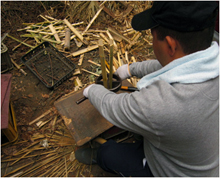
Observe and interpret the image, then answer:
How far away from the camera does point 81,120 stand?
2.14m

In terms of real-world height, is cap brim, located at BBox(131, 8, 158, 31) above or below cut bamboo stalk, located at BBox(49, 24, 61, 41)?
below

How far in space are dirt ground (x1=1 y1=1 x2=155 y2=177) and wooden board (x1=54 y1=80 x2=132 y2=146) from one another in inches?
32.9

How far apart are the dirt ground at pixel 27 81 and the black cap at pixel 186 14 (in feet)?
7.28

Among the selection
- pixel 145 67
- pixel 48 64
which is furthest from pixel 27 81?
pixel 145 67

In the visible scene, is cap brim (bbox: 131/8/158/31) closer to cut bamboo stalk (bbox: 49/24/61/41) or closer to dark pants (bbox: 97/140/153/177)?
dark pants (bbox: 97/140/153/177)

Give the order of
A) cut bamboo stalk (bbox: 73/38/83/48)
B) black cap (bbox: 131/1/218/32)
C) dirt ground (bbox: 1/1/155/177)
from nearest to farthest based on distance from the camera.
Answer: black cap (bbox: 131/1/218/32)
dirt ground (bbox: 1/1/155/177)
cut bamboo stalk (bbox: 73/38/83/48)

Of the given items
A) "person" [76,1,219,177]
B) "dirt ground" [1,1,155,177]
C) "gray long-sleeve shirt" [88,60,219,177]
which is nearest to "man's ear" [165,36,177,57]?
"person" [76,1,219,177]

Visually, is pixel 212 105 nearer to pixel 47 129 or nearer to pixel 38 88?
pixel 47 129

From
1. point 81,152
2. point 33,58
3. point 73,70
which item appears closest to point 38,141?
point 81,152

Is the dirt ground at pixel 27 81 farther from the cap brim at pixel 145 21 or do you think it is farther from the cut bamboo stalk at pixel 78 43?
the cap brim at pixel 145 21

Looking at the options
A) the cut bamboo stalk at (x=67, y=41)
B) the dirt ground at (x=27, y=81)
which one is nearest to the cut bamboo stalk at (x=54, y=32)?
the cut bamboo stalk at (x=67, y=41)

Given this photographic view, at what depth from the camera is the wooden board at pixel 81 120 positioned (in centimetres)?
→ 202

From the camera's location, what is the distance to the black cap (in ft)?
3.56

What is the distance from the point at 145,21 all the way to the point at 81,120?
1.38 m
